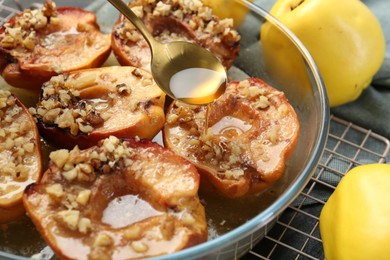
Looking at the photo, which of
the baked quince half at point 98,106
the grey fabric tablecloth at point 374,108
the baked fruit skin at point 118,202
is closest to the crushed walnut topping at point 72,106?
the baked quince half at point 98,106

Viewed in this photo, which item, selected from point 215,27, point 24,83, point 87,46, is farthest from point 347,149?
point 24,83

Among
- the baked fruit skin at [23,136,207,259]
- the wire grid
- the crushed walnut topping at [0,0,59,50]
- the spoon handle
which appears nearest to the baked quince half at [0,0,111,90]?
the crushed walnut topping at [0,0,59,50]

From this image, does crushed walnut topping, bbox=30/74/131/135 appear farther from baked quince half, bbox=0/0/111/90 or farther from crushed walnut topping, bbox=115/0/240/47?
crushed walnut topping, bbox=115/0/240/47

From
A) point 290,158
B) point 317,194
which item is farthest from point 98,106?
point 317,194

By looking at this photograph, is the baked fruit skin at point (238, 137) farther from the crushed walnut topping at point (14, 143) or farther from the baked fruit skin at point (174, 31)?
the crushed walnut topping at point (14, 143)

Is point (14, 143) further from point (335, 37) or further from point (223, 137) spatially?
point (335, 37)
